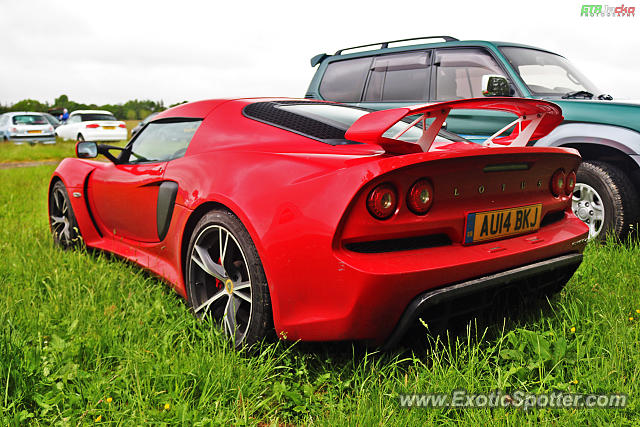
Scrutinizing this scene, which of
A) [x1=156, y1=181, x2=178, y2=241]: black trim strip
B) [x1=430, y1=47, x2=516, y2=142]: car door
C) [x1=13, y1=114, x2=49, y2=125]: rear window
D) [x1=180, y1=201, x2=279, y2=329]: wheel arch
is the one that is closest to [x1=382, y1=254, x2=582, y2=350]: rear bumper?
[x1=180, y1=201, x2=279, y2=329]: wheel arch

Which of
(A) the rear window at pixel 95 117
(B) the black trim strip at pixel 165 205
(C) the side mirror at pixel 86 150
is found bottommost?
(B) the black trim strip at pixel 165 205

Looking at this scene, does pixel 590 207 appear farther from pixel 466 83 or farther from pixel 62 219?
pixel 62 219

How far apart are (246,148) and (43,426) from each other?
1519mm

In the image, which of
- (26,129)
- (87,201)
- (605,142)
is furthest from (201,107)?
(26,129)

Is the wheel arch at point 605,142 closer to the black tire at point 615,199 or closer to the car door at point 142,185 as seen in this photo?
the black tire at point 615,199

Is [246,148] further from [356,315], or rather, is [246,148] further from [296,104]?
[356,315]

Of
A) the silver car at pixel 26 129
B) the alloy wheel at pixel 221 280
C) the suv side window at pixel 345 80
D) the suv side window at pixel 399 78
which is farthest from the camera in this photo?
the silver car at pixel 26 129

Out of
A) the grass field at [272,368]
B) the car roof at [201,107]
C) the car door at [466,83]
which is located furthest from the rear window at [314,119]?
the car door at [466,83]

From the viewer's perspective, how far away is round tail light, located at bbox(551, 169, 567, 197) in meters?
2.69

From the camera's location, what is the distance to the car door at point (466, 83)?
17.0 feet

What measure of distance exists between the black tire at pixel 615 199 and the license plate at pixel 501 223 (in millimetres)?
2236

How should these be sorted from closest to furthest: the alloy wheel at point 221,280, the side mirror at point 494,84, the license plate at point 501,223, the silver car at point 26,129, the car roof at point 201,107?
the license plate at point 501,223 < the alloy wheel at point 221,280 < the car roof at point 201,107 < the side mirror at point 494,84 < the silver car at point 26,129

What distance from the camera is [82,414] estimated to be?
197 centimetres

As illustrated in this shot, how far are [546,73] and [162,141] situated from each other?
407 centimetres
